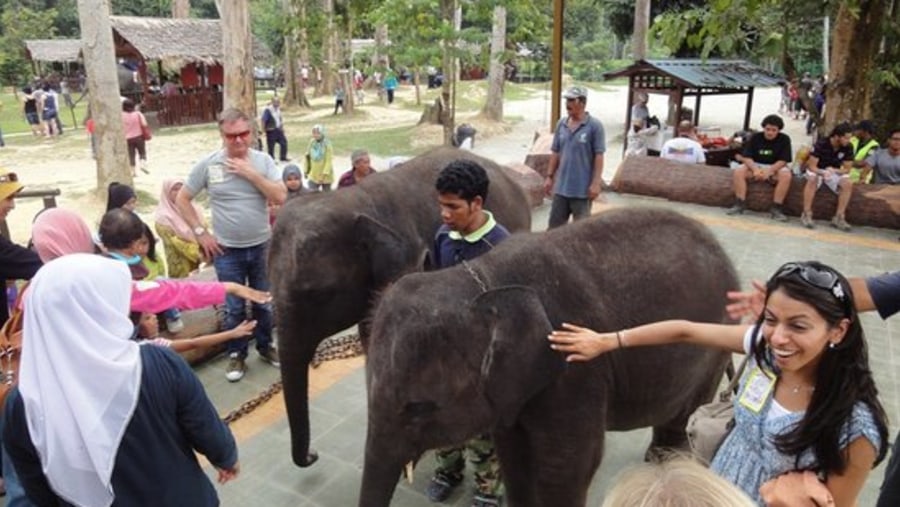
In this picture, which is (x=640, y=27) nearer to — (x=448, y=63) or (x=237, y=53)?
(x=448, y=63)

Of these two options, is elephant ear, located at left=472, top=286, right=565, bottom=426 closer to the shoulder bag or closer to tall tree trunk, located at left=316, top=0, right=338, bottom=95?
the shoulder bag

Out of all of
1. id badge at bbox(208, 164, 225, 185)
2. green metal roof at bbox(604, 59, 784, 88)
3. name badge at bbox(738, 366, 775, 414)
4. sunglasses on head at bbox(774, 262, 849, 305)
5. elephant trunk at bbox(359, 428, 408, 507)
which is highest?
green metal roof at bbox(604, 59, 784, 88)

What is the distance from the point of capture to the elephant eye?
246 centimetres

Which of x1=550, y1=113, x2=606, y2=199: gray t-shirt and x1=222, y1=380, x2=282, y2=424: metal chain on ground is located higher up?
x1=550, y1=113, x2=606, y2=199: gray t-shirt

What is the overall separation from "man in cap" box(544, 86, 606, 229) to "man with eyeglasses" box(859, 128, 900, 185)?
5603 millimetres

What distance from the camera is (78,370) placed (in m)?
1.93

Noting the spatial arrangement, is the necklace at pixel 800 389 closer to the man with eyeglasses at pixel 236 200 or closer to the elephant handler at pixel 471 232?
the elephant handler at pixel 471 232

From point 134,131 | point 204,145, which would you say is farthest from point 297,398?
point 204,145

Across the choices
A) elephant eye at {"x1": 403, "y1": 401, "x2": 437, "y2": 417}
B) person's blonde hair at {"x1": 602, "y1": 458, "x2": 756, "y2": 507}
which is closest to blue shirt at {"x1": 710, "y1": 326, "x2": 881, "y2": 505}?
person's blonde hair at {"x1": 602, "y1": 458, "x2": 756, "y2": 507}

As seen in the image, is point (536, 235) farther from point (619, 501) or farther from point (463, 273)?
point (619, 501)

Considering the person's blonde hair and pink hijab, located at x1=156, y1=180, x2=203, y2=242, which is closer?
the person's blonde hair

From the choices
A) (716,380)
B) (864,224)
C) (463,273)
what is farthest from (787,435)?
(864,224)

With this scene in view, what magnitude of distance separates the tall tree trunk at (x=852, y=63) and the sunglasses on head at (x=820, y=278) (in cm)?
1127

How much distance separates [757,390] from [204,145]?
22.6m
